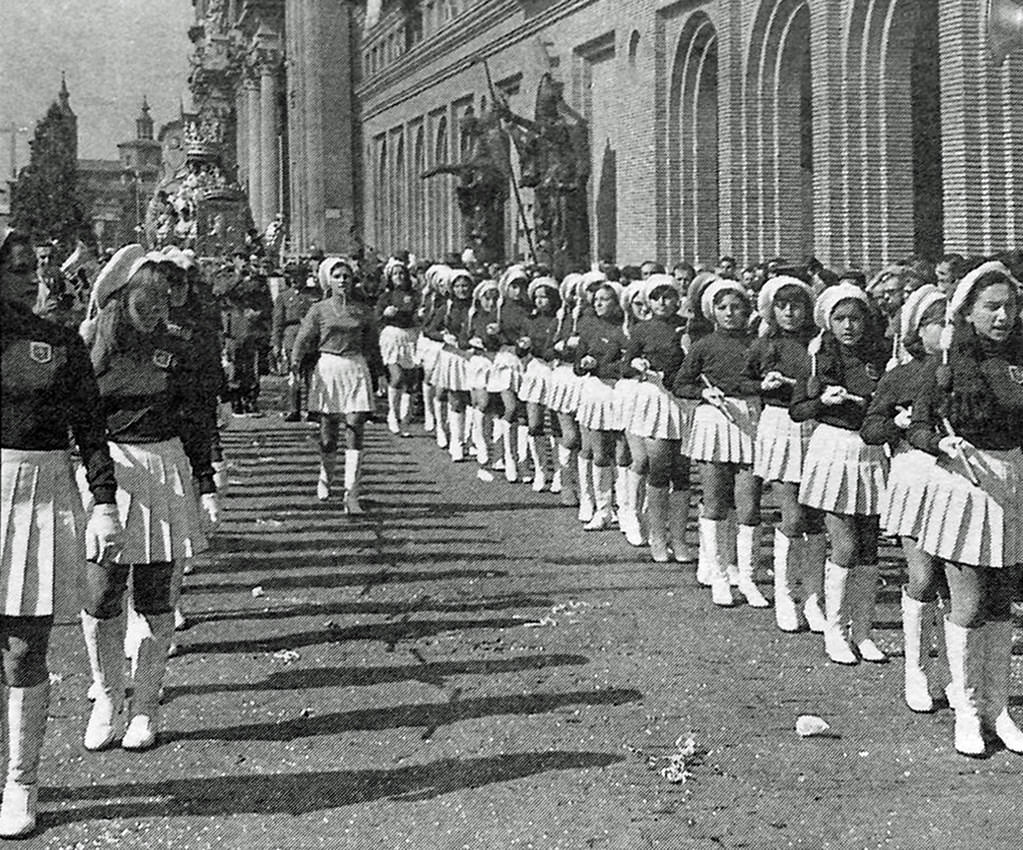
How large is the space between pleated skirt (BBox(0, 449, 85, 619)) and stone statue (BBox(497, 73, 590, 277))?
21746 mm

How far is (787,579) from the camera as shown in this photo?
8.20 m

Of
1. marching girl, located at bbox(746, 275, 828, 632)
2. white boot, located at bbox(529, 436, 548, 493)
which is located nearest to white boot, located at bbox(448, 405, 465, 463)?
white boot, located at bbox(529, 436, 548, 493)

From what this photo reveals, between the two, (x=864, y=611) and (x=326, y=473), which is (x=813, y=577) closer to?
(x=864, y=611)

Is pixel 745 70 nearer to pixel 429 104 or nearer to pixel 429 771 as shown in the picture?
pixel 429 771

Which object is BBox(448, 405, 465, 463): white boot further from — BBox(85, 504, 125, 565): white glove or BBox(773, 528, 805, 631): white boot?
BBox(85, 504, 125, 565): white glove

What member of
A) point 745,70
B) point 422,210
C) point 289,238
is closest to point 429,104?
point 422,210

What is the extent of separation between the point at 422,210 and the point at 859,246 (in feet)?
93.6

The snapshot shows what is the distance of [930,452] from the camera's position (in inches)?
240

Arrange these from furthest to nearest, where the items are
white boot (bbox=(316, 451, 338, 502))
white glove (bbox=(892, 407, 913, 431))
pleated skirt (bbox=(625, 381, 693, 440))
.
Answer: white boot (bbox=(316, 451, 338, 502)) → pleated skirt (bbox=(625, 381, 693, 440)) → white glove (bbox=(892, 407, 913, 431))

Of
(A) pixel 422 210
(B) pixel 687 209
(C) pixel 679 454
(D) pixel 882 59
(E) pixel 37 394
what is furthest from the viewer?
(A) pixel 422 210

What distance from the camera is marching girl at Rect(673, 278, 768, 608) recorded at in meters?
8.85

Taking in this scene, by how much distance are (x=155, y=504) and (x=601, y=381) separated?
18.3 feet

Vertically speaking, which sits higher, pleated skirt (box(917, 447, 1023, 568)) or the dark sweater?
the dark sweater

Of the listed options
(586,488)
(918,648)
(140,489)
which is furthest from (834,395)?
(586,488)
